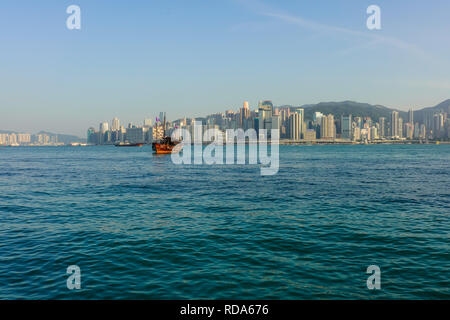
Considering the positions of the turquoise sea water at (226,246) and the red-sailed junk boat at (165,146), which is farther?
the red-sailed junk boat at (165,146)

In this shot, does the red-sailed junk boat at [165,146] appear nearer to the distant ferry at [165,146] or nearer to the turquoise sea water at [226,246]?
the distant ferry at [165,146]

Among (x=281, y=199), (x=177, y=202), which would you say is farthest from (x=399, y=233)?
(x=177, y=202)

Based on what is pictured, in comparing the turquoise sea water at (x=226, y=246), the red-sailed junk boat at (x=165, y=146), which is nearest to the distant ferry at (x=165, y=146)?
the red-sailed junk boat at (x=165, y=146)

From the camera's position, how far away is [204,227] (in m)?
18.8

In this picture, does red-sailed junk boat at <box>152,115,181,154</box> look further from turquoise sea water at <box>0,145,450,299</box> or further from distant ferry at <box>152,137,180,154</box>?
turquoise sea water at <box>0,145,450,299</box>

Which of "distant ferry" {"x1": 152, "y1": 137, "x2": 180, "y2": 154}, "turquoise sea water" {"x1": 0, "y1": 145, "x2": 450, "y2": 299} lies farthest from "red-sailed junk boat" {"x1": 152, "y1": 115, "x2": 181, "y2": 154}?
"turquoise sea water" {"x1": 0, "y1": 145, "x2": 450, "y2": 299}

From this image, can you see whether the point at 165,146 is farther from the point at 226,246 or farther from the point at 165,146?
the point at 226,246

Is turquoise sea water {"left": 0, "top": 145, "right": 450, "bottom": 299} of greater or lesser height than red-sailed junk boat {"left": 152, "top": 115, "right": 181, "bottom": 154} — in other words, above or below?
below

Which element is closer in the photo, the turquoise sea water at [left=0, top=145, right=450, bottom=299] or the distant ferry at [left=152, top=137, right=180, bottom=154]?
the turquoise sea water at [left=0, top=145, right=450, bottom=299]

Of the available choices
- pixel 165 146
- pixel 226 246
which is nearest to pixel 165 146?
pixel 165 146

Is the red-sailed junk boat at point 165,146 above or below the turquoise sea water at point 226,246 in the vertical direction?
above

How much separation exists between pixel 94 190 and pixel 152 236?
1974cm
